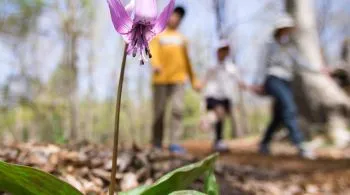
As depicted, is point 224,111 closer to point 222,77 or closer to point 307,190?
point 222,77

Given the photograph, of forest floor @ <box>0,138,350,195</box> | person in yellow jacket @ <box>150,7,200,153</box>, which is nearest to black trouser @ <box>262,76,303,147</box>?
forest floor @ <box>0,138,350,195</box>

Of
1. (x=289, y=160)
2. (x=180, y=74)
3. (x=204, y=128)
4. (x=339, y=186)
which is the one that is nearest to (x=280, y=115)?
(x=289, y=160)

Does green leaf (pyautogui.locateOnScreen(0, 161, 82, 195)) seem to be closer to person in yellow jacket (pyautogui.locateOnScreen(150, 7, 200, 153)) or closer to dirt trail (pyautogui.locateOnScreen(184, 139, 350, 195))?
dirt trail (pyautogui.locateOnScreen(184, 139, 350, 195))

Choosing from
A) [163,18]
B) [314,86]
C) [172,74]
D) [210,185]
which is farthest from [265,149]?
[163,18]

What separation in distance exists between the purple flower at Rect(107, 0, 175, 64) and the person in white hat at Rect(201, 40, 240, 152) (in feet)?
13.6

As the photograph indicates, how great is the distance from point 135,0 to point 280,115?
433cm

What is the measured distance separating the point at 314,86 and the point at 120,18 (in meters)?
7.18

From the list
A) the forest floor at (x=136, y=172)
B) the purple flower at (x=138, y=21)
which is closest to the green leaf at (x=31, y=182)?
the purple flower at (x=138, y=21)

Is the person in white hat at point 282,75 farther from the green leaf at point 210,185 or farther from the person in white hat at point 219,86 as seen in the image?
the green leaf at point 210,185

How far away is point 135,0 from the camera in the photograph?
108 centimetres

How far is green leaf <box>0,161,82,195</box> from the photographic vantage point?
1.11 m

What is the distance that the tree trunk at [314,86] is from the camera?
24.9 ft

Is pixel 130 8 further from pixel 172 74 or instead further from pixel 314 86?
pixel 314 86

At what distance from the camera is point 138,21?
1087 millimetres
